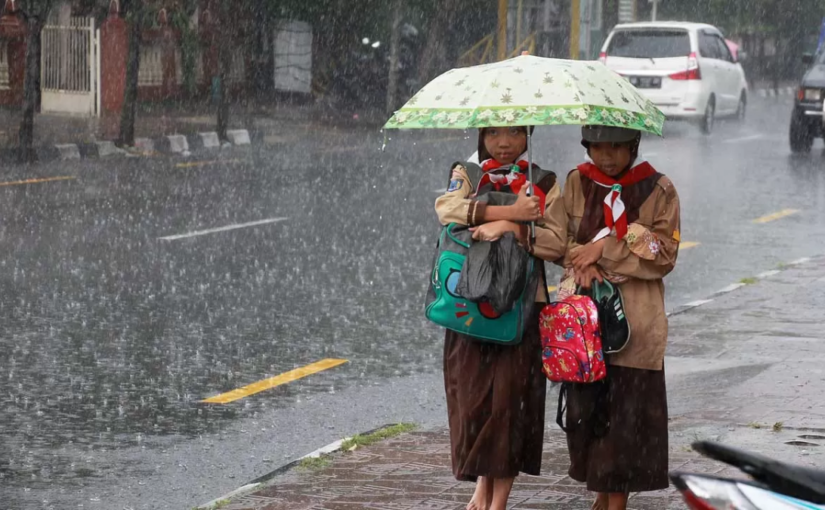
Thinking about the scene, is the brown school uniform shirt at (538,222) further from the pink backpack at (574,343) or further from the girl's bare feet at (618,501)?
the girl's bare feet at (618,501)

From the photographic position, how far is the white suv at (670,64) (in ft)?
72.6

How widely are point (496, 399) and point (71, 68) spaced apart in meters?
18.6

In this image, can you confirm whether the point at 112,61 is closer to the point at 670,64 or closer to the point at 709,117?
the point at 670,64

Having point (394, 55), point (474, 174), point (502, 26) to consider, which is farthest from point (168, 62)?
point (474, 174)

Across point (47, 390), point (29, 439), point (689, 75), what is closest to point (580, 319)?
point (29, 439)

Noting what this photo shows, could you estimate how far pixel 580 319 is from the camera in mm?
4473

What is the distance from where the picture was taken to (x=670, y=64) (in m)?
22.2

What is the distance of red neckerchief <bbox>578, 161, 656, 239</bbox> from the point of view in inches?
179

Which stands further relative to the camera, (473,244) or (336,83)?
(336,83)

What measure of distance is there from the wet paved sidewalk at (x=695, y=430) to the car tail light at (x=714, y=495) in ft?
8.01

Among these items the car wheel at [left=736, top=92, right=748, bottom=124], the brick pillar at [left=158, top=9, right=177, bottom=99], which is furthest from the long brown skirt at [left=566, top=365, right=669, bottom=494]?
the car wheel at [left=736, top=92, right=748, bottom=124]

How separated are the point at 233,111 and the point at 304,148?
5191 mm

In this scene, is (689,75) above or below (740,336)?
above

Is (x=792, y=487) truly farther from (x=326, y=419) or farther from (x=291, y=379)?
(x=291, y=379)
